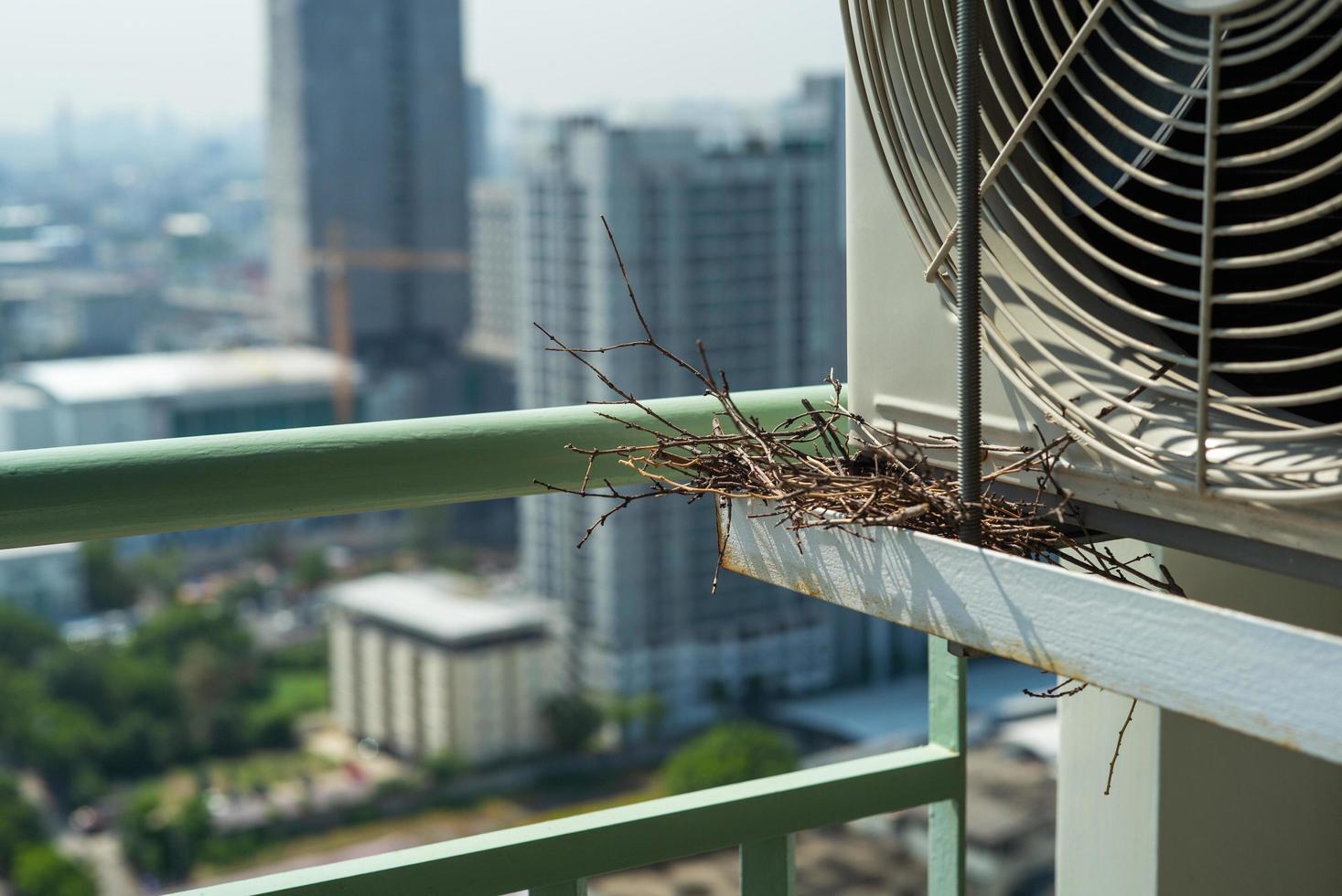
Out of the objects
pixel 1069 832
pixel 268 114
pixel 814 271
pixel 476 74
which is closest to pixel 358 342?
pixel 268 114

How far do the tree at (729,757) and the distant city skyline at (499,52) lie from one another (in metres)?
21.4

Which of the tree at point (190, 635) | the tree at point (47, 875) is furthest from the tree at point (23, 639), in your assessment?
the tree at point (47, 875)

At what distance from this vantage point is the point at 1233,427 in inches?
32.4

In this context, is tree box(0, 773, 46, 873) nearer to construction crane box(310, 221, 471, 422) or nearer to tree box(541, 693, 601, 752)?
tree box(541, 693, 601, 752)

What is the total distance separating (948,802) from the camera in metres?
1.21

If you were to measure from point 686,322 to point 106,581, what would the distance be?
14.5m

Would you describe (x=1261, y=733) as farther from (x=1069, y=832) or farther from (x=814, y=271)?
(x=814, y=271)

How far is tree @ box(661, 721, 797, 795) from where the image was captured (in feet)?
89.1

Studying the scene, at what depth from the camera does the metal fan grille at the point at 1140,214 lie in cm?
78

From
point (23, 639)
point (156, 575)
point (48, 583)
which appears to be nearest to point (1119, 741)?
point (23, 639)

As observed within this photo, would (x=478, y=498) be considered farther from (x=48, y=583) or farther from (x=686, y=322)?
(x=48, y=583)

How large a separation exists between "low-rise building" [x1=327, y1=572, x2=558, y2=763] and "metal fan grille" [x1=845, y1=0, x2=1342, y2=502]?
2844cm

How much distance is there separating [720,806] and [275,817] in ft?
90.1

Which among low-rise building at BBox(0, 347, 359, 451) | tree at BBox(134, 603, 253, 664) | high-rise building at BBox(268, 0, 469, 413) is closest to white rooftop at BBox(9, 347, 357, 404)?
low-rise building at BBox(0, 347, 359, 451)
